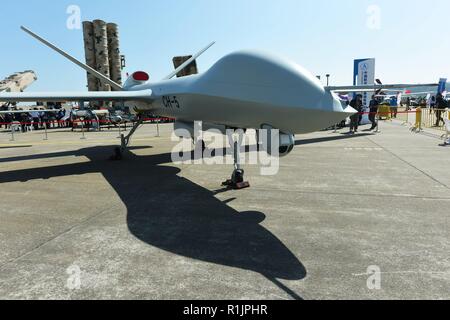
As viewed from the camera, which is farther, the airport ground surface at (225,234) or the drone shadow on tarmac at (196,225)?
the drone shadow on tarmac at (196,225)

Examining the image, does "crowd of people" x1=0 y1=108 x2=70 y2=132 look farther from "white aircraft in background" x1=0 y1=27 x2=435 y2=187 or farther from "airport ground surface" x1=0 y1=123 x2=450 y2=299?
"white aircraft in background" x1=0 y1=27 x2=435 y2=187

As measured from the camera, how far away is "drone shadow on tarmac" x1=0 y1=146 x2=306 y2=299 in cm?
400

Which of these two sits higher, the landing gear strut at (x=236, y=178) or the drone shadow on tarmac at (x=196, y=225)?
the landing gear strut at (x=236, y=178)

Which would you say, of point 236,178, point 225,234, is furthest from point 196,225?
point 236,178

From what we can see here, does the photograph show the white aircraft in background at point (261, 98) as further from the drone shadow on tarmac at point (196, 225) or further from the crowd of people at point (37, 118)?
the crowd of people at point (37, 118)

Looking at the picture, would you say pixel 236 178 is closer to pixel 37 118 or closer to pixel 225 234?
pixel 225 234

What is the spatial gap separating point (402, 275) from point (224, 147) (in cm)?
1093

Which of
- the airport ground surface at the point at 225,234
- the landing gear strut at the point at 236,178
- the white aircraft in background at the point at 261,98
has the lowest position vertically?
the airport ground surface at the point at 225,234

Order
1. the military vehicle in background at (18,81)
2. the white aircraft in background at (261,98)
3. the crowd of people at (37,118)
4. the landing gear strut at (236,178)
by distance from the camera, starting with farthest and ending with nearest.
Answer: the military vehicle in background at (18,81) < the crowd of people at (37,118) < the landing gear strut at (236,178) < the white aircraft in background at (261,98)

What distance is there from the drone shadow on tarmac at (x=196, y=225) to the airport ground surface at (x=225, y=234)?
0.02 metres

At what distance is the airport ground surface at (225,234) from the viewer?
348cm

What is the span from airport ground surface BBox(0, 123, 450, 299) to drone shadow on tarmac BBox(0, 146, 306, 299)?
24 mm

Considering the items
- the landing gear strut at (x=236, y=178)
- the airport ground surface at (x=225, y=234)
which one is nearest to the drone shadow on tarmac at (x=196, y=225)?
the airport ground surface at (x=225, y=234)
